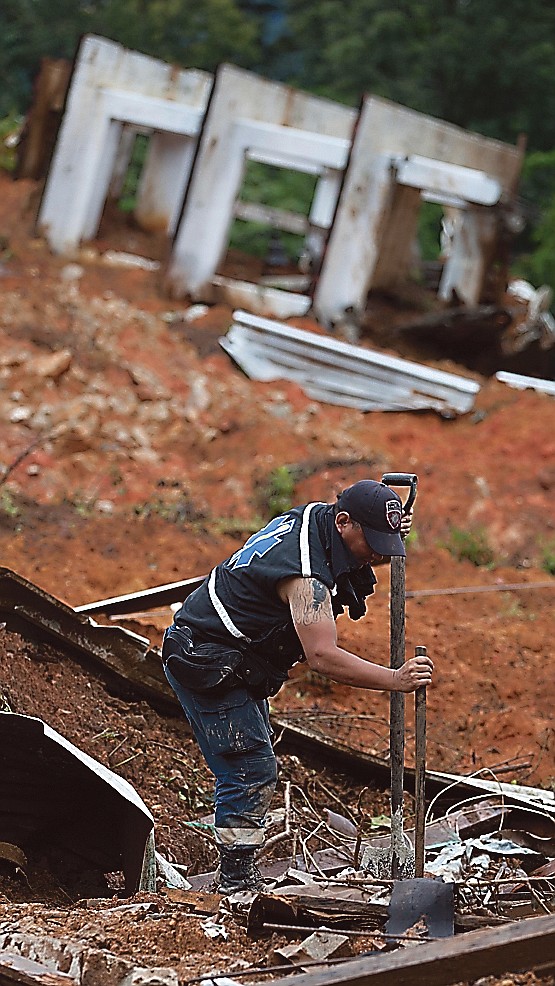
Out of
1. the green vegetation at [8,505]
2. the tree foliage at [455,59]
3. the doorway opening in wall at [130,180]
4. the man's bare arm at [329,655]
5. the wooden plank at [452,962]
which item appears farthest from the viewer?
the tree foliage at [455,59]

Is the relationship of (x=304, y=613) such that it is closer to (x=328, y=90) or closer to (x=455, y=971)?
(x=455, y=971)

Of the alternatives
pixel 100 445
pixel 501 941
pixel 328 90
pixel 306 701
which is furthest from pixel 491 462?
pixel 328 90

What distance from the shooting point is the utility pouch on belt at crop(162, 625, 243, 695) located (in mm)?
4148

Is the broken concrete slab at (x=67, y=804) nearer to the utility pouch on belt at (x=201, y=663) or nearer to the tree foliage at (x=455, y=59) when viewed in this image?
the utility pouch on belt at (x=201, y=663)

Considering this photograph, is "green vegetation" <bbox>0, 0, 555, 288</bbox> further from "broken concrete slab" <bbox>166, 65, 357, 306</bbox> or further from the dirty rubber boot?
the dirty rubber boot

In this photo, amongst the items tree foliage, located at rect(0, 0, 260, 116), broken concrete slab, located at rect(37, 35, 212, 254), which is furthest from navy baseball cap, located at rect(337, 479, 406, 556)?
tree foliage, located at rect(0, 0, 260, 116)

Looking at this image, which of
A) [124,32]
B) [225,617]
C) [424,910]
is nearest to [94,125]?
[124,32]

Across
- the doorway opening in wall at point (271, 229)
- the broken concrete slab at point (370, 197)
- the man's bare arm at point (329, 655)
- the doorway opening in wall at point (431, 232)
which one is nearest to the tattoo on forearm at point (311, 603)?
the man's bare arm at point (329, 655)

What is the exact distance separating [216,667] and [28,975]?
4.41ft

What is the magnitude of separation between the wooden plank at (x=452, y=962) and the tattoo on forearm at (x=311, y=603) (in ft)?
4.06

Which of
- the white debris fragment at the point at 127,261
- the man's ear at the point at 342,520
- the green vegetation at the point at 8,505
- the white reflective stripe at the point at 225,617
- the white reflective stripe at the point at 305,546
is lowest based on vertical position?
the green vegetation at the point at 8,505

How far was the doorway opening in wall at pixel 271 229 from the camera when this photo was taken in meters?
18.1

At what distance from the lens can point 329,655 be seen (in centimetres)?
388

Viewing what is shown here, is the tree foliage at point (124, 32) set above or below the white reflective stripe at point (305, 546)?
above
